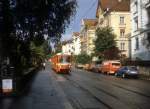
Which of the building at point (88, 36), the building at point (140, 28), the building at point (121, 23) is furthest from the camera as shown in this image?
the building at point (88, 36)

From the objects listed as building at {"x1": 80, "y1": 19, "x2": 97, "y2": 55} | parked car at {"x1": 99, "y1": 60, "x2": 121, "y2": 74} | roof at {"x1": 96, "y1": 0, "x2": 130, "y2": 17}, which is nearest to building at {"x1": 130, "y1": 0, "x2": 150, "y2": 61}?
parked car at {"x1": 99, "y1": 60, "x2": 121, "y2": 74}

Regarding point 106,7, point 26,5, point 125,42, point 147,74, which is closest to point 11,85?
point 26,5

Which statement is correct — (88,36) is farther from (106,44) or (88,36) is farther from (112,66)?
(112,66)

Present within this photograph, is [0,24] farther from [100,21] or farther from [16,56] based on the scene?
[100,21]

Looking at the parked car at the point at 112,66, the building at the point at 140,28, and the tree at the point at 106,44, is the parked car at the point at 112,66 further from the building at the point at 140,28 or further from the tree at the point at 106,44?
the tree at the point at 106,44

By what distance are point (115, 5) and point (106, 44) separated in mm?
26015

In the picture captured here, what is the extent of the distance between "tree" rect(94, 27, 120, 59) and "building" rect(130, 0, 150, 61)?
27.6ft

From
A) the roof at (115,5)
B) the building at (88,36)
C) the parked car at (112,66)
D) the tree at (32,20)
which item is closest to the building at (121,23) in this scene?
the roof at (115,5)

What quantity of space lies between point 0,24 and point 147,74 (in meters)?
34.0

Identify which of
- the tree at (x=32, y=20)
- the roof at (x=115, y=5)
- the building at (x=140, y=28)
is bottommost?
the tree at (x=32, y=20)

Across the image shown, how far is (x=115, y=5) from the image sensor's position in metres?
107

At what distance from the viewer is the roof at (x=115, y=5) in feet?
339

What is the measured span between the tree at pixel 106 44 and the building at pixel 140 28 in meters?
8.42

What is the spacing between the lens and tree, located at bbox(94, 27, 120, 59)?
83.4 m
